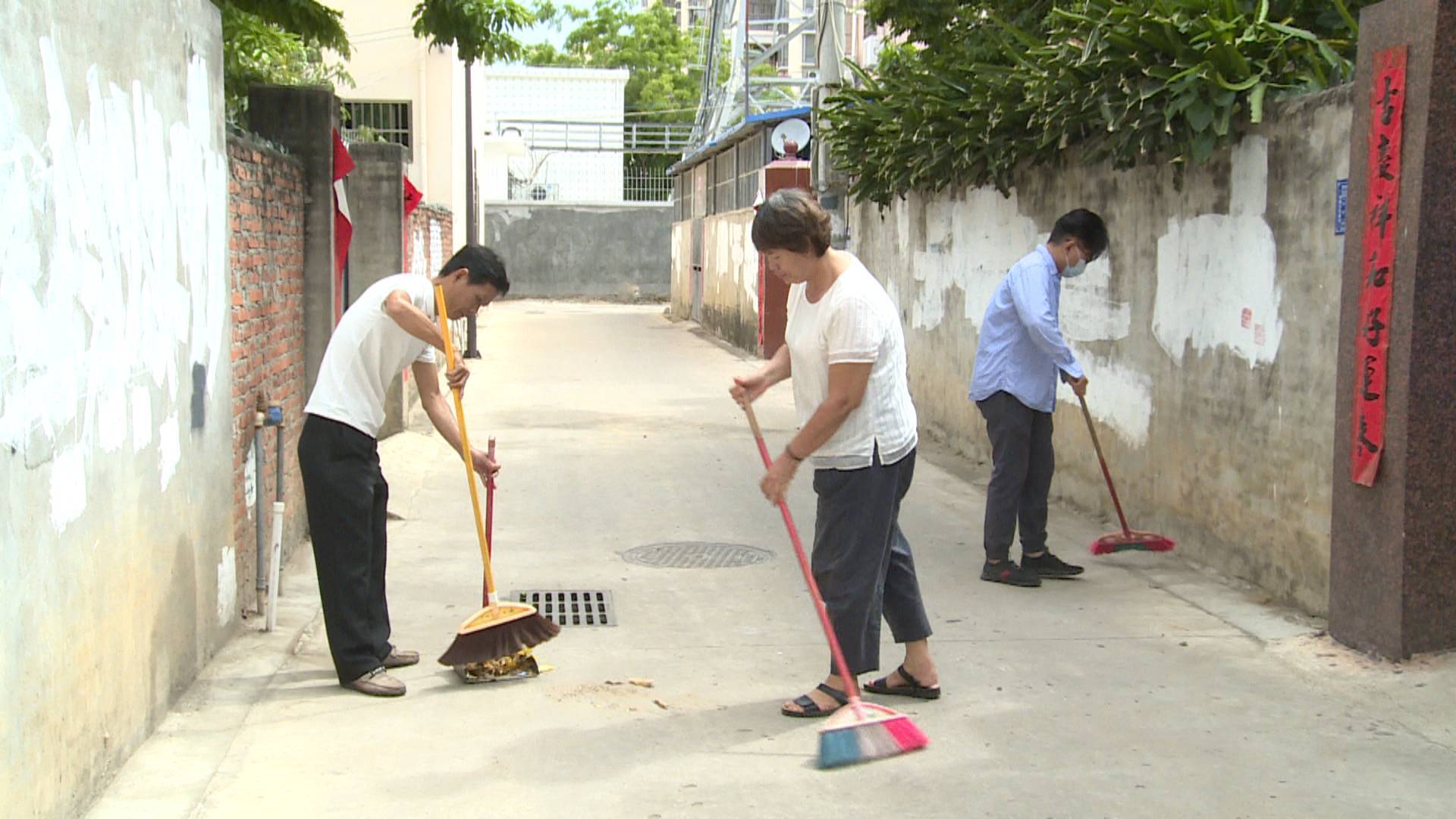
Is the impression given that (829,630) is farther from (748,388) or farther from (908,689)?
(748,388)

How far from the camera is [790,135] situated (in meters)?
19.9

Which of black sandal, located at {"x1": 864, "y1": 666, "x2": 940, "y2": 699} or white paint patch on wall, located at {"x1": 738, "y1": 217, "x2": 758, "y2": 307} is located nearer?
black sandal, located at {"x1": 864, "y1": 666, "x2": 940, "y2": 699}

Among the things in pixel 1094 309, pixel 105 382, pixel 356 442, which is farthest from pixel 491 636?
pixel 1094 309

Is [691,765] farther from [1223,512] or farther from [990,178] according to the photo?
[990,178]

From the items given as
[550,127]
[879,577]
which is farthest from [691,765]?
[550,127]

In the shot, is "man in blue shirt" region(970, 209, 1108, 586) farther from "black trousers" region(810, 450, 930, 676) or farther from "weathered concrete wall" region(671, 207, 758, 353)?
"weathered concrete wall" region(671, 207, 758, 353)

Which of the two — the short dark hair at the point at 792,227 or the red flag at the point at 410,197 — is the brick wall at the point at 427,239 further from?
the short dark hair at the point at 792,227

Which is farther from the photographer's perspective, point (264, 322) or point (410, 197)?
point (410, 197)

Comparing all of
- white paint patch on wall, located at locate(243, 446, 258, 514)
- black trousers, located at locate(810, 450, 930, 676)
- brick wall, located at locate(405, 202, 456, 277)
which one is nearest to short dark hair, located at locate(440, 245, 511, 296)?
black trousers, located at locate(810, 450, 930, 676)

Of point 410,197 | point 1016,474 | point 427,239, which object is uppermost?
point 410,197

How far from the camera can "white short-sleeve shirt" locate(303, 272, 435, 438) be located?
5.56 metres

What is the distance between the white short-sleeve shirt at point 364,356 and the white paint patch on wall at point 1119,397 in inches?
175

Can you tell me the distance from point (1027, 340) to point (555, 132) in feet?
144

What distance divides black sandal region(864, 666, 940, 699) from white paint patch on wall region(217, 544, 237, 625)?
2652mm
